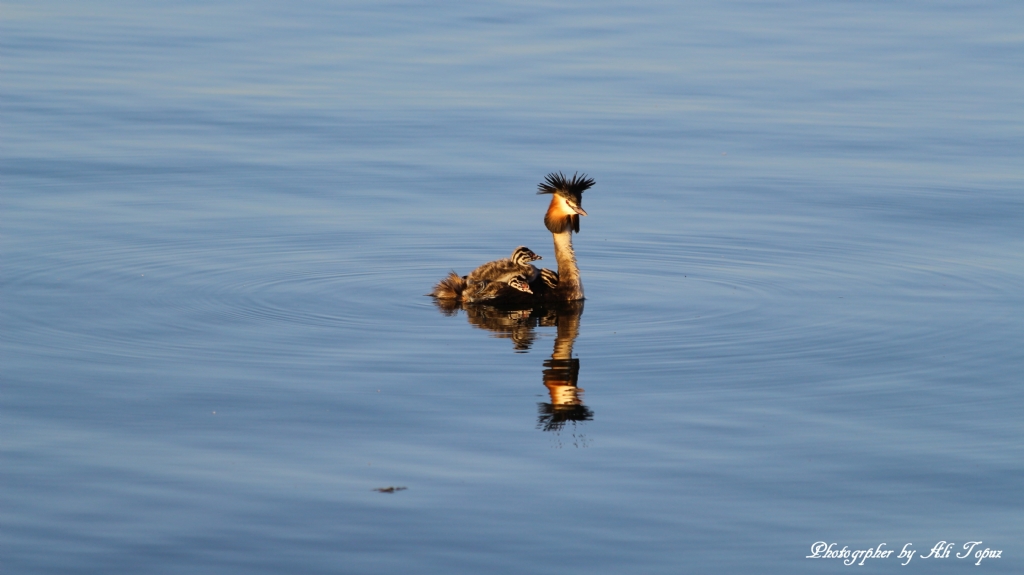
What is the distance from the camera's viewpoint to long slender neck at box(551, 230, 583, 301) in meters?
13.6

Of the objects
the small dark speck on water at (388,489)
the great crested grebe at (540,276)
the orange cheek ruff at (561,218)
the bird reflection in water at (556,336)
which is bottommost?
the small dark speck on water at (388,489)

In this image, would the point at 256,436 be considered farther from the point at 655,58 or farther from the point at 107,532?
the point at 655,58

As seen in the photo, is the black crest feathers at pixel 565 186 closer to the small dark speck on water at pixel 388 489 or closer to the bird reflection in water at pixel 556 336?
the bird reflection in water at pixel 556 336

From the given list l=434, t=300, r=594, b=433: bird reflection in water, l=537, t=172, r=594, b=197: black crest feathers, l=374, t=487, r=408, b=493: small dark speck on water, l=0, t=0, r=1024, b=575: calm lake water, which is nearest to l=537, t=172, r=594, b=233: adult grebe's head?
l=537, t=172, r=594, b=197: black crest feathers

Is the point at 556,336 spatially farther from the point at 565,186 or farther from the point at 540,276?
the point at 565,186

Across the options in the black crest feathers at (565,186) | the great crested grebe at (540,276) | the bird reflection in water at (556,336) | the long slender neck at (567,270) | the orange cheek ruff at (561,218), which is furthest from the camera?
the orange cheek ruff at (561,218)

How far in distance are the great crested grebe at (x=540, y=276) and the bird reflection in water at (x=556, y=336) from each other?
0.09m

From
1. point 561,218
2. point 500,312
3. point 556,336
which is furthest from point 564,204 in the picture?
point 556,336

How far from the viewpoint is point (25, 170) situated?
700 inches

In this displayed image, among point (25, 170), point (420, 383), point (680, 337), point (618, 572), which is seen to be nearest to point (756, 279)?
point (680, 337)

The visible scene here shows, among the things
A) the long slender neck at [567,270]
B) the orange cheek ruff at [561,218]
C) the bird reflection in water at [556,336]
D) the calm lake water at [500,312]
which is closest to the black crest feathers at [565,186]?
the orange cheek ruff at [561,218]

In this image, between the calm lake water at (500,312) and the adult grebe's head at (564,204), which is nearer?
the calm lake water at (500,312)

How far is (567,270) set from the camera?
44.9 ft

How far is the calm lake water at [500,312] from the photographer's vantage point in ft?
26.5
